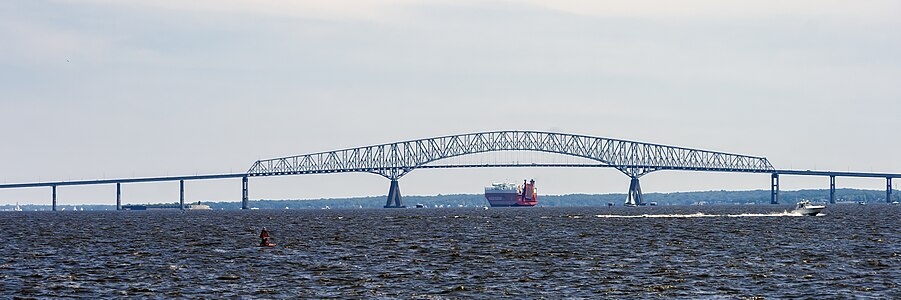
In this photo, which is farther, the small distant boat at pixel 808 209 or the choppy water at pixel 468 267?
the small distant boat at pixel 808 209

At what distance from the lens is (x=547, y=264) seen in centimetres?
6512

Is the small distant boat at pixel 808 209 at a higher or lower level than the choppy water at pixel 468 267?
higher

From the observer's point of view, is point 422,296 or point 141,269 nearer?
point 422,296

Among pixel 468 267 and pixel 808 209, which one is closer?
pixel 468 267

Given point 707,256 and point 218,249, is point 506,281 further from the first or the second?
point 218,249

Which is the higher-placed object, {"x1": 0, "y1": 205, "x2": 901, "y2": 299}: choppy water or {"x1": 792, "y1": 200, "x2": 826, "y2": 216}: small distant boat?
{"x1": 792, "y1": 200, "x2": 826, "y2": 216}: small distant boat

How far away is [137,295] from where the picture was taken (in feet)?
166

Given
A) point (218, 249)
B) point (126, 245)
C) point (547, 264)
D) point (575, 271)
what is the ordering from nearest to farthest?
point (575, 271) < point (547, 264) < point (218, 249) < point (126, 245)

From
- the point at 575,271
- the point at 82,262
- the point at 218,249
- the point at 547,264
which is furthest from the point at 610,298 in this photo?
the point at 218,249

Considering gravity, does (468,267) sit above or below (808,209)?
below

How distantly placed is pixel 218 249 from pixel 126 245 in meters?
9.78

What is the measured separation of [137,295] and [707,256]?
107ft

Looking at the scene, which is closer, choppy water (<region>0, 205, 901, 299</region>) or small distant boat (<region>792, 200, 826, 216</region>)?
choppy water (<region>0, 205, 901, 299</region>)

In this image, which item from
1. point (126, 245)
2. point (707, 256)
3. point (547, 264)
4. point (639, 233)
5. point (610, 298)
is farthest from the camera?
point (639, 233)
